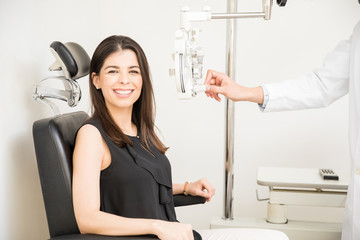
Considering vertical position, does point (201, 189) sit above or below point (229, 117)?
below

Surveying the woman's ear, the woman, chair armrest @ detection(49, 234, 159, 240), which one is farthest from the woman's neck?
chair armrest @ detection(49, 234, 159, 240)

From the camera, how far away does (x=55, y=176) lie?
4.65 ft

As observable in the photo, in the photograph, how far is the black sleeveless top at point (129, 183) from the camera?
151 centimetres

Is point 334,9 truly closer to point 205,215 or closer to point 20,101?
point 205,215

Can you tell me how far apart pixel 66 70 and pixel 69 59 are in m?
0.05

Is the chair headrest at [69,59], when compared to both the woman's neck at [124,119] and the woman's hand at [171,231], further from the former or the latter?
the woman's hand at [171,231]

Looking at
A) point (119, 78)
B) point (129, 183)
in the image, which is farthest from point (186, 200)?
point (119, 78)

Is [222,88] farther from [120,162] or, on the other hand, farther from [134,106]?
[120,162]

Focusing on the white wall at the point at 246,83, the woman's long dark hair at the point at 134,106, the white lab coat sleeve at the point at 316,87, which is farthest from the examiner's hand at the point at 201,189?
the white wall at the point at 246,83

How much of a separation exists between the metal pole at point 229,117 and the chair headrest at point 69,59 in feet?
2.41

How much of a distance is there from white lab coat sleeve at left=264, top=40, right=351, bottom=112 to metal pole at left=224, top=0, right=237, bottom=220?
27 centimetres

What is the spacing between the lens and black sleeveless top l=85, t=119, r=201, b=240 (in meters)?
1.51

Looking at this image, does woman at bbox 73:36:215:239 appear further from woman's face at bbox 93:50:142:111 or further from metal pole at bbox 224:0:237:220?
metal pole at bbox 224:0:237:220

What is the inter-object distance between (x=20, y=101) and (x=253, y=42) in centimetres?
169
